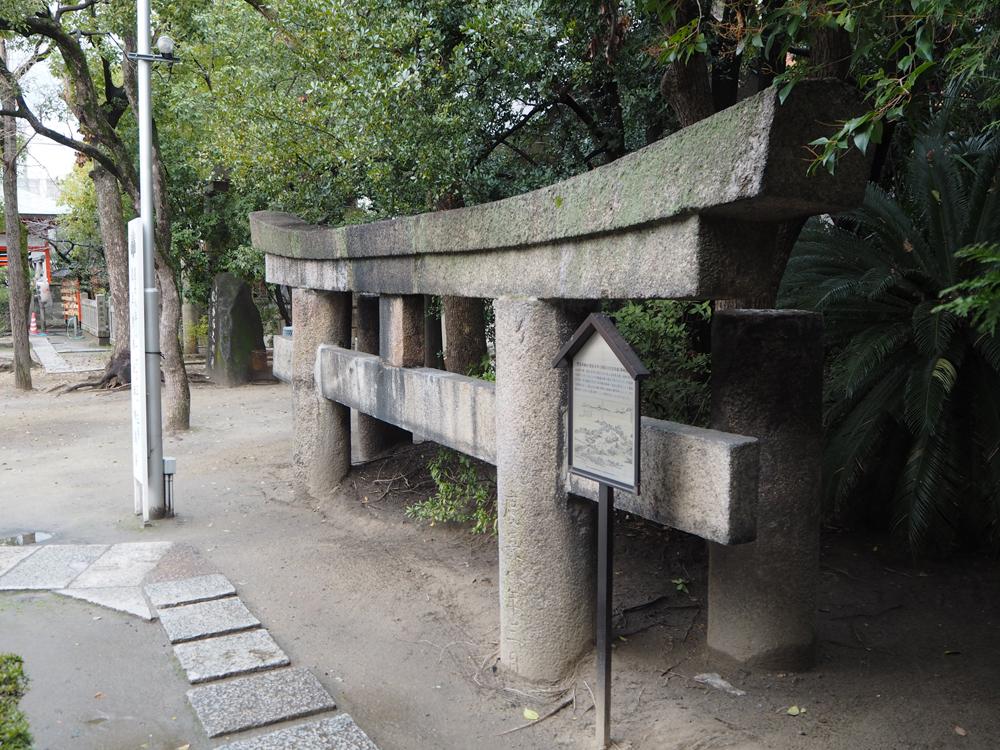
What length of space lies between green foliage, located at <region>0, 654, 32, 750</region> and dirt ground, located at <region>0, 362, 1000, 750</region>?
3.69ft

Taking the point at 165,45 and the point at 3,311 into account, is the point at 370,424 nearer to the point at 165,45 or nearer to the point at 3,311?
the point at 165,45

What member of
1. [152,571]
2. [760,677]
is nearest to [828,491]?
[760,677]

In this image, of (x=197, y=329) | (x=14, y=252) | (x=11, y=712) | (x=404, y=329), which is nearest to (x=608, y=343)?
(x=11, y=712)

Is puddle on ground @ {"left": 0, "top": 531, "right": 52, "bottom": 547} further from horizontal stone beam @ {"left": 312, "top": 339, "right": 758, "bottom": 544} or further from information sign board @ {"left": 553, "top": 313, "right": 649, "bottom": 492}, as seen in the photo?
information sign board @ {"left": 553, "top": 313, "right": 649, "bottom": 492}

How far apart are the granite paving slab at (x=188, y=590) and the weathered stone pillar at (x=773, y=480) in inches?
116

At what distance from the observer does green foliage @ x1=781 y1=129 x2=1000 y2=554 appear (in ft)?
15.5

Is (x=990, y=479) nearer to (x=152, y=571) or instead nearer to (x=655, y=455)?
(x=655, y=455)

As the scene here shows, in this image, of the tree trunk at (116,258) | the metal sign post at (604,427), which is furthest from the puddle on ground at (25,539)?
the tree trunk at (116,258)

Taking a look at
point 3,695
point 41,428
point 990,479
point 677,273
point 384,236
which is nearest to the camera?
point 3,695

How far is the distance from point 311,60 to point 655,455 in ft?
17.6

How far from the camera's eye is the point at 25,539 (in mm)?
6168

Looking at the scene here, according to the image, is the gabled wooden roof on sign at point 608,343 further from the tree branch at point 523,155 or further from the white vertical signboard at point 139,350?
the tree branch at point 523,155

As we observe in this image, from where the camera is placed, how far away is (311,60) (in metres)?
7.13

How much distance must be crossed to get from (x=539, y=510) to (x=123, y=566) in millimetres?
3180
